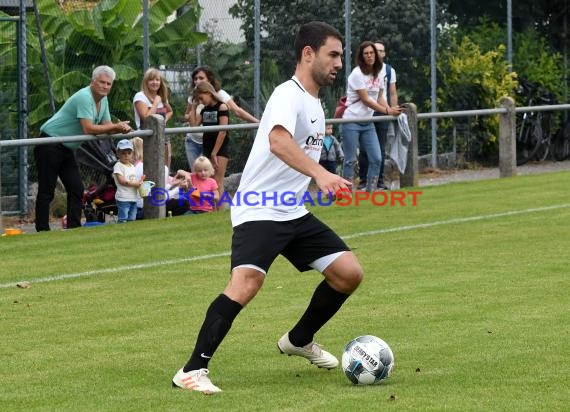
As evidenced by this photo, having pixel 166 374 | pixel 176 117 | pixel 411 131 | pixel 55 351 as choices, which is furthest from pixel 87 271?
pixel 411 131

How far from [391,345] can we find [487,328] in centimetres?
78

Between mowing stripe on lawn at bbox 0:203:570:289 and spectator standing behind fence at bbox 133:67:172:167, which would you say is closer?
mowing stripe on lawn at bbox 0:203:570:289

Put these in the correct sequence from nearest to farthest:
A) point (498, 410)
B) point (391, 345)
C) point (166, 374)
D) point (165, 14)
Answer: point (498, 410) < point (166, 374) < point (391, 345) < point (165, 14)

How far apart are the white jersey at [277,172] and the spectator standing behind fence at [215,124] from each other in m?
9.22

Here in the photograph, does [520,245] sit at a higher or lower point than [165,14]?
lower

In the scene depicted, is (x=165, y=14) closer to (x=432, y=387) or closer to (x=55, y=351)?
(x=55, y=351)

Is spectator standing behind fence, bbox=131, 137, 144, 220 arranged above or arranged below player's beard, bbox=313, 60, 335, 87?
below

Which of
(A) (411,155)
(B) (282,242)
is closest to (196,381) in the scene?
(B) (282,242)

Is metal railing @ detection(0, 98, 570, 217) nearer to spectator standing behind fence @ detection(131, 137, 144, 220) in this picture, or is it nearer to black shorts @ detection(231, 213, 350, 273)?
spectator standing behind fence @ detection(131, 137, 144, 220)

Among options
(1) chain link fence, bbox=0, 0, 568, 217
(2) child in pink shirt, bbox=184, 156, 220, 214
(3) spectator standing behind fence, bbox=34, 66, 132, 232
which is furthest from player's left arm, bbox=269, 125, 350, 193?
(1) chain link fence, bbox=0, 0, 568, 217

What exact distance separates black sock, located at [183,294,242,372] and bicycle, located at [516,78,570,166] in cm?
1787

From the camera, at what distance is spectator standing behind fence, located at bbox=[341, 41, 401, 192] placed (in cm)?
1788

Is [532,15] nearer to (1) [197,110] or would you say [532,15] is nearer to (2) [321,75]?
(1) [197,110]

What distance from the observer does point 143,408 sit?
658cm
